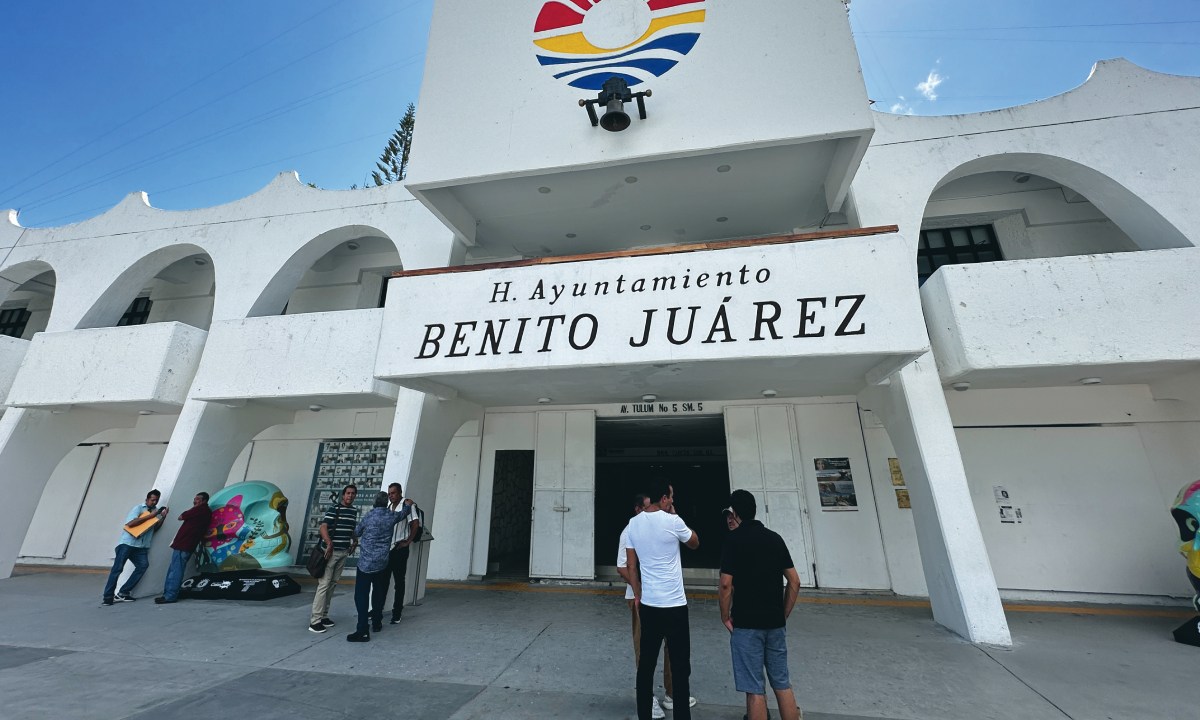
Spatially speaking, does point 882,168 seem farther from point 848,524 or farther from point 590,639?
point 590,639

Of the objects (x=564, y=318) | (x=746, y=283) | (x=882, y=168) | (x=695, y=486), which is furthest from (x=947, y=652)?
(x=695, y=486)

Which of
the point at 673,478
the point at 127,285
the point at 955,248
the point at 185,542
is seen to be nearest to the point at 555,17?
the point at 955,248

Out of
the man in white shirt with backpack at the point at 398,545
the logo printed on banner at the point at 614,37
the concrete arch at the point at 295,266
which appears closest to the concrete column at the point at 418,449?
the man in white shirt with backpack at the point at 398,545

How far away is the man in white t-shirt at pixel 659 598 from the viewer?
3188 mm

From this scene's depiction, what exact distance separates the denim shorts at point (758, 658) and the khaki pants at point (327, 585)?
4.73 meters

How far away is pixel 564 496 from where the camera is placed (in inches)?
357

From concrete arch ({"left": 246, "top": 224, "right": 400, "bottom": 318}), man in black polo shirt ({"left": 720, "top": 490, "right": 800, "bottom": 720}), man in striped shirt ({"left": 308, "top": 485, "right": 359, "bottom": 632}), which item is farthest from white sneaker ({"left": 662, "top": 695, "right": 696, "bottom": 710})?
concrete arch ({"left": 246, "top": 224, "right": 400, "bottom": 318})

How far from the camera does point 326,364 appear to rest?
7.74 meters

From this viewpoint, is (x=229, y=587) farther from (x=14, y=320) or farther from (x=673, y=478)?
(x=14, y=320)

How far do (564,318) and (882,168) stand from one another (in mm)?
5512

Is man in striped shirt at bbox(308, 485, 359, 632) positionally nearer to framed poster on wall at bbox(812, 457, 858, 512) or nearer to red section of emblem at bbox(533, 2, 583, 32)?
framed poster on wall at bbox(812, 457, 858, 512)

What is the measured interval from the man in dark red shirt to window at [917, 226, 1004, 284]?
13376mm

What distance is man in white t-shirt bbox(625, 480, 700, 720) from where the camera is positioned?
125 inches

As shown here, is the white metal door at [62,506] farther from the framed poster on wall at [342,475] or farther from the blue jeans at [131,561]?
the framed poster on wall at [342,475]
